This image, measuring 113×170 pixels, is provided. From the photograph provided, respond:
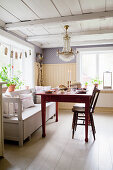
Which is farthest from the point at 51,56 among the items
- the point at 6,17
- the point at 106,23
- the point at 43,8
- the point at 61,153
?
the point at 61,153

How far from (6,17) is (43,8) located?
847mm

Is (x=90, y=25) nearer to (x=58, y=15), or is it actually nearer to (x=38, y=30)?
(x=58, y=15)

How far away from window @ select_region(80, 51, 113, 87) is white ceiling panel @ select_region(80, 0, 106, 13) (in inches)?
108

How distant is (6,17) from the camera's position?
2943 millimetres

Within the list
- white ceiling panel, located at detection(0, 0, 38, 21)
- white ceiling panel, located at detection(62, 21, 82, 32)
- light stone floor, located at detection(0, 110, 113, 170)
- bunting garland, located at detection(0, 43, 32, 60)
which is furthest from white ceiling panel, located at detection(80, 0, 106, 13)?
light stone floor, located at detection(0, 110, 113, 170)

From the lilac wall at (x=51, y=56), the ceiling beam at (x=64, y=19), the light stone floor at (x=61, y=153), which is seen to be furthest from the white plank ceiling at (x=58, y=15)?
the light stone floor at (x=61, y=153)

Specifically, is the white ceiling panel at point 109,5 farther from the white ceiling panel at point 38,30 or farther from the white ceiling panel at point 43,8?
the white ceiling panel at point 38,30

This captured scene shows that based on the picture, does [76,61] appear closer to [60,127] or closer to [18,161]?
[60,127]

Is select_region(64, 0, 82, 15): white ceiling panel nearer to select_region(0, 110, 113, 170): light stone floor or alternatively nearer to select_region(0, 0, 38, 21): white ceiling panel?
select_region(0, 0, 38, 21): white ceiling panel

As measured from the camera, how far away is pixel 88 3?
7.94 ft

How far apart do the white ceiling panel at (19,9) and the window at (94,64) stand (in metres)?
2.87

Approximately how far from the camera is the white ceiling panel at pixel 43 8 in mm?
2402

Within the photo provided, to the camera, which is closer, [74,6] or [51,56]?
[74,6]

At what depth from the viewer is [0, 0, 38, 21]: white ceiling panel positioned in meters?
2.38
